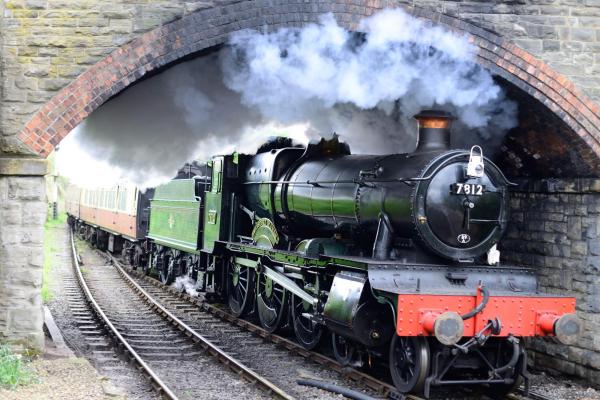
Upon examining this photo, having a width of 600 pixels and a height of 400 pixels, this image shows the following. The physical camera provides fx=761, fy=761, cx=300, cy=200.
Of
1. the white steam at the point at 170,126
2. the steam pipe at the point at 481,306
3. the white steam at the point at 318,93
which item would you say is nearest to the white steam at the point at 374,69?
the white steam at the point at 318,93

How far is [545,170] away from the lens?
9.42 m

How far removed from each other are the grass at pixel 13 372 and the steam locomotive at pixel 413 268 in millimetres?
2985

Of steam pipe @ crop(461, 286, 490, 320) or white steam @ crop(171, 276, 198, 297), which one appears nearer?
steam pipe @ crop(461, 286, 490, 320)

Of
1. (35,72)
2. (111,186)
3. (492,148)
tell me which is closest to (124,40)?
(35,72)

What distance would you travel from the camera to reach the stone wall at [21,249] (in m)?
7.73

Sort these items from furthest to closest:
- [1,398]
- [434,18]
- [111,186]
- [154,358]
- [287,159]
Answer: [111,186] → [287,159] → [154,358] → [434,18] → [1,398]

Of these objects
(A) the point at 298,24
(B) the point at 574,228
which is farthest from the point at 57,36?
(B) the point at 574,228

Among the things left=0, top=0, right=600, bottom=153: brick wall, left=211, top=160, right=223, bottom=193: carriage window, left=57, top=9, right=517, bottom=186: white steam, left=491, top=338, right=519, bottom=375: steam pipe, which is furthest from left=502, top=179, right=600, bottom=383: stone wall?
left=211, top=160, right=223, bottom=193: carriage window

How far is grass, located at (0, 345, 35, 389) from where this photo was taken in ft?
21.8

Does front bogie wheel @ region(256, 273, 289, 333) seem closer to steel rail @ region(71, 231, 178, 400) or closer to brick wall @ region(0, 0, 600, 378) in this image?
steel rail @ region(71, 231, 178, 400)

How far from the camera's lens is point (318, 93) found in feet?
29.9

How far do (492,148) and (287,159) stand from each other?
2771 millimetres

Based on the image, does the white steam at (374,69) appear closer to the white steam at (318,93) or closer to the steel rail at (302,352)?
the white steam at (318,93)

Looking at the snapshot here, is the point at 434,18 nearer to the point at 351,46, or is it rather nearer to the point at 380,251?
the point at 351,46
